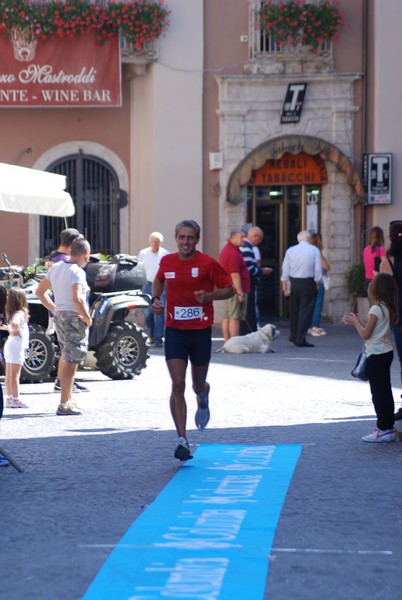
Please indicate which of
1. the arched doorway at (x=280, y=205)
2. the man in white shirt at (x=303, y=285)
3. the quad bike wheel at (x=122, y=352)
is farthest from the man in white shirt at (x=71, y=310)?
the arched doorway at (x=280, y=205)

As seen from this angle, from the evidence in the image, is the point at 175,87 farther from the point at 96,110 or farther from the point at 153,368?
the point at 153,368

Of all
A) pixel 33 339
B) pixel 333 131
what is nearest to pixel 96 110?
pixel 333 131

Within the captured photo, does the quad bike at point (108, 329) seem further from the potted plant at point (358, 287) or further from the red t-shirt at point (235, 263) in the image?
the potted plant at point (358, 287)

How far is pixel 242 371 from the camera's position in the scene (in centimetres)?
1571

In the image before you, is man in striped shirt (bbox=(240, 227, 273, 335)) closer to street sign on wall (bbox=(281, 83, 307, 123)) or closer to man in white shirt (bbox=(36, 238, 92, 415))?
street sign on wall (bbox=(281, 83, 307, 123))

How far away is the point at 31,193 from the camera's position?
15.9 meters

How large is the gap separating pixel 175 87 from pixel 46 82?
2391 millimetres

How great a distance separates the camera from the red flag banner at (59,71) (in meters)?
23.9

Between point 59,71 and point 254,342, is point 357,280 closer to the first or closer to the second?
point 254,342

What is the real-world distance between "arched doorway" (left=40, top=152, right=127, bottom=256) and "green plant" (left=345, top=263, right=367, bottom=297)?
14.8ft

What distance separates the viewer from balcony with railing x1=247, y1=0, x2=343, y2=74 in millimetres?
23609

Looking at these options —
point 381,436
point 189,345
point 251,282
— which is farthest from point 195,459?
Answer: point 251,282

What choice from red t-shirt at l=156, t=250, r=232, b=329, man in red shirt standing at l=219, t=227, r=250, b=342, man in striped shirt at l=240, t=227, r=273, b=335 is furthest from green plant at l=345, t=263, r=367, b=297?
red t-shirt at l=156, t=250, r=232, b=329

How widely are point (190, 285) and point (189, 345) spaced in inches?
16.8
